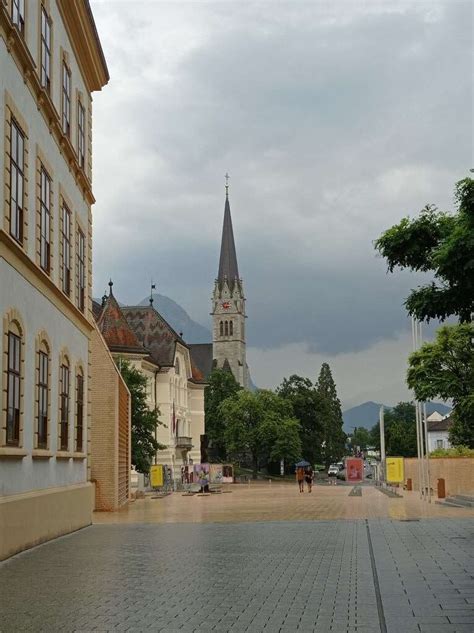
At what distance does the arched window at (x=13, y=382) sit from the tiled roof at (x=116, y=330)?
53321 mm

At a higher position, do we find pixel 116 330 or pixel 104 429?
pixel 116 330

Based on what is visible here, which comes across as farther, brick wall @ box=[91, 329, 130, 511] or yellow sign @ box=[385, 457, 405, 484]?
yellow sign @ box=[385, 457, 405, 484]

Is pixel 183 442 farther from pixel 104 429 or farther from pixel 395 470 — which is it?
pixel 104 429

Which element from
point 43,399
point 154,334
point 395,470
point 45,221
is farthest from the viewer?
point 154,334

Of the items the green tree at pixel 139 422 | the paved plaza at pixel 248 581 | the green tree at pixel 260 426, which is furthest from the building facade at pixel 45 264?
the green tree at pixel 260 426

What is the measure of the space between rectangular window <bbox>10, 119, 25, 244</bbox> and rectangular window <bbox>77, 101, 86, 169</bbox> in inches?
282

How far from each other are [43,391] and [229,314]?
5636 inches

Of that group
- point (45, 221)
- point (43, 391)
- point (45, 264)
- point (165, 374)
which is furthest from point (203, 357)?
point (43, 391)

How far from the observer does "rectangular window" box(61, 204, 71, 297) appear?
73.0 ft

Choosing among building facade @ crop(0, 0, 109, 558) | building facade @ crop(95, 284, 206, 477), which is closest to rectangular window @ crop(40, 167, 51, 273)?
building facade @ crop(0, 0, 109, 558)

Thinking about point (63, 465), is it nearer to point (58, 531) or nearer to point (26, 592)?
point (58, 531)

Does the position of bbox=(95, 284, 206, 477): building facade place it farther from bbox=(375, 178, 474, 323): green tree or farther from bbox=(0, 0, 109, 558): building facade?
bbox=(375, 178, 474, 323): green tree

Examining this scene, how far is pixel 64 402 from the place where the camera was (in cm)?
2194

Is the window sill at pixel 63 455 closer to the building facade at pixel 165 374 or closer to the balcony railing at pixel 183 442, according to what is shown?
the building facade at pixel 165 374
